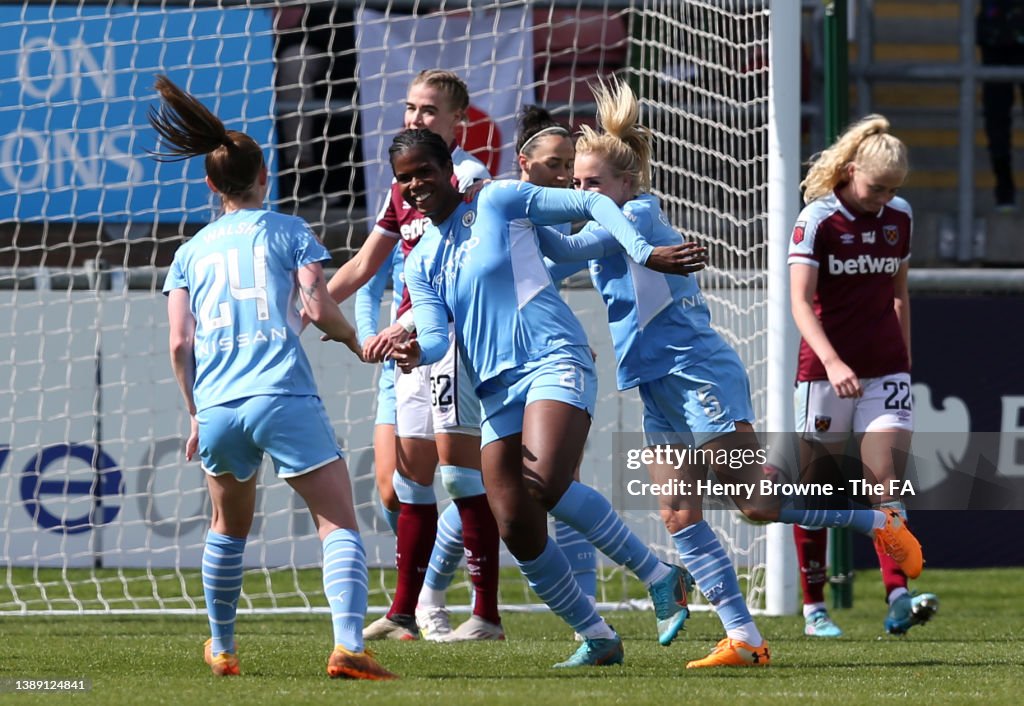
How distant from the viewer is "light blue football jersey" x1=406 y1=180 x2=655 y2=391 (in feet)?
15.2

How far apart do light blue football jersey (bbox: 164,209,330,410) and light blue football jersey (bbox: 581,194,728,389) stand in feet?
3.68

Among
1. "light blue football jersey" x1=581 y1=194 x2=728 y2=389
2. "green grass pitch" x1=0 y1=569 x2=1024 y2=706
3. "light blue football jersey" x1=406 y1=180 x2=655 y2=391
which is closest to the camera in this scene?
"green grass pitch" x1=0 y1=569 x2=1024 y2=706

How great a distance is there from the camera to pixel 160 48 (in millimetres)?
8656

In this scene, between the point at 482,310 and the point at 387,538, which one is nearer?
the point at 482,310

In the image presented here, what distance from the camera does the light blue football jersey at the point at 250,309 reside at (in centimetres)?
440

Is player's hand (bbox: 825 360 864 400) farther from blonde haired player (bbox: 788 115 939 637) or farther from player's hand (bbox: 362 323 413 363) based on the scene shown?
player's hand (bbox: 362 323 413 363)

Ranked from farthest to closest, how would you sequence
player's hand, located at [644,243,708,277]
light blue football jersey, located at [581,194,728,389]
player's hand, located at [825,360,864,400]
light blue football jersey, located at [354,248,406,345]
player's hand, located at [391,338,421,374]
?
1. light blue football jersey, located at [354,248,406,345]
2. player's hand, located at [825,360,864,400]
3. light blue football jersey, located at [581,194,728,389]
4. player's hand, located at [391,338,421,374]
5. player's hand, located at [644,243,708,277]

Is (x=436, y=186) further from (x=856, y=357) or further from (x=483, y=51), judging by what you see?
(x=483, y=51)

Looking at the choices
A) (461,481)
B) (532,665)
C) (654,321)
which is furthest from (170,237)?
(532,665)

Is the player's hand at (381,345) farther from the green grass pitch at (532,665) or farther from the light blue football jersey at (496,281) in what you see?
the green grass pitch at (532,665)

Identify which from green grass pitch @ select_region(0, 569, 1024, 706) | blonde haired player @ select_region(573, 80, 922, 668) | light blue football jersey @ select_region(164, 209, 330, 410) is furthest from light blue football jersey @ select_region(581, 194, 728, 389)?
light blue football jersey @ select_region(164, 209, 330, 410)

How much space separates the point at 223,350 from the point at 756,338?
3.62 metres

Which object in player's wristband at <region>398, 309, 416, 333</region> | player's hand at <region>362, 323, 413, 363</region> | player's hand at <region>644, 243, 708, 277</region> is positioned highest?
player's hand at <region>644, 243, 708, 277</region>

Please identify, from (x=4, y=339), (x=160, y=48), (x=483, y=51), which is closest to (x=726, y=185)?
(x=483, y=51)
